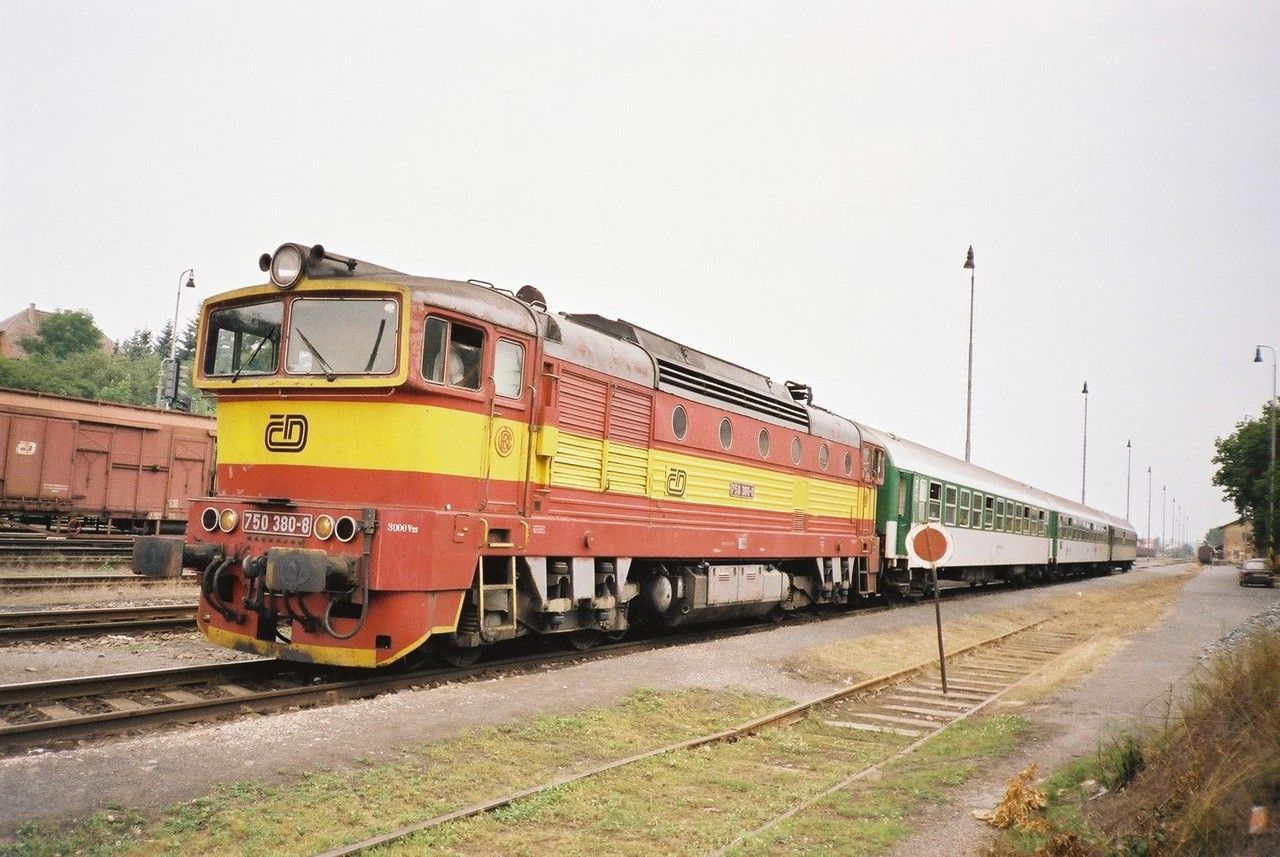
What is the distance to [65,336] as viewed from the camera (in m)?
93.6

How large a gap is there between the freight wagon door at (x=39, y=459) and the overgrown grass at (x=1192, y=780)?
24691 millimetres

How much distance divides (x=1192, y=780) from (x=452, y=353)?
708cm

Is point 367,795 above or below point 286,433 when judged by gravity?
below

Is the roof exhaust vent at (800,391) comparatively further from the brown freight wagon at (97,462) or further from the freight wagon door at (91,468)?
the freight wagon door at (91,468)

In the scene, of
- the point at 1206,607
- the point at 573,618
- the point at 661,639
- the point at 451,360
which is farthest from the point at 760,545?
the point at 1206,607

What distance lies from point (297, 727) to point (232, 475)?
3.26 meters

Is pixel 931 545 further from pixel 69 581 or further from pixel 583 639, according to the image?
pixel 69 581

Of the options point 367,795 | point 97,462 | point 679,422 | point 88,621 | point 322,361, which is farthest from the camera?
point 97,462

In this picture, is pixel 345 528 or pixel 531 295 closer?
pixel 345 528

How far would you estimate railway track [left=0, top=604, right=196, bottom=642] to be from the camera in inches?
460

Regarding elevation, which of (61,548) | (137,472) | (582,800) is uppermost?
(137,472)

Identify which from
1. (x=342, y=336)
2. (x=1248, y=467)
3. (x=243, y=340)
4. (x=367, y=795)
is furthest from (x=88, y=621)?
(x=1248, y=467)

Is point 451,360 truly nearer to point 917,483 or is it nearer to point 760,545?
point 760,545

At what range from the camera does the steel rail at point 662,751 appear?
18.5 feet
